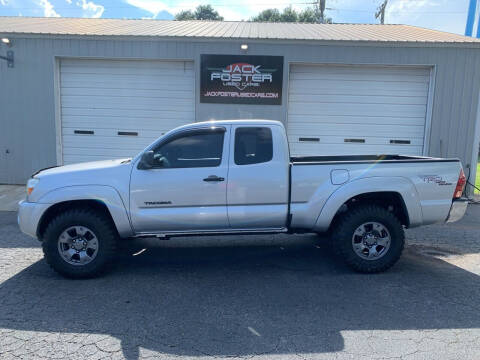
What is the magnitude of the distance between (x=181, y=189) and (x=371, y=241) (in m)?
2.44

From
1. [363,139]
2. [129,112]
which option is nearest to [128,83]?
[129,112]

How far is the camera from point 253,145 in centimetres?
505

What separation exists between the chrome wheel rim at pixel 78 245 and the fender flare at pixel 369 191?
2743mm

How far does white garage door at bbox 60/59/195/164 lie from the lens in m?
10.6

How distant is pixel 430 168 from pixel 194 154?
9.52 feet

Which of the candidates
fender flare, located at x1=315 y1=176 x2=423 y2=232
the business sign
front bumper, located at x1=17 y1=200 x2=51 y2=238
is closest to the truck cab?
fender flare, located at x1=315 y1=176 x2=423 y2=232

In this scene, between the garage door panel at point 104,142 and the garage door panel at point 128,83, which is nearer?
the garage door panel at point 128,83

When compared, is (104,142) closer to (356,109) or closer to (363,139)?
(356,109)

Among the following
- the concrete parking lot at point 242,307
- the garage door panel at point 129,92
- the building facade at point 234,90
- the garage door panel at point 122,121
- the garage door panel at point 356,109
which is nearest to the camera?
the concrete parking lot at point 242,307

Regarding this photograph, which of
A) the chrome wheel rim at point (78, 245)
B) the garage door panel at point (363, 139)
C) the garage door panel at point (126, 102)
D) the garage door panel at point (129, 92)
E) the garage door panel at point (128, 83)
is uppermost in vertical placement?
the garage door panel at point (128, 83)

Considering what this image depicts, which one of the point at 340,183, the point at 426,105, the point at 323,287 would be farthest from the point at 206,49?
the point at 323,287

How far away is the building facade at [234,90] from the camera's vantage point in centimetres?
1003

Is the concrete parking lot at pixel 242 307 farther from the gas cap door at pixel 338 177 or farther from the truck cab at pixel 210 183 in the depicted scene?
the gas cap door at pixel 338 177

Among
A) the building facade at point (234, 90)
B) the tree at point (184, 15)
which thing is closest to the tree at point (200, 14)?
the tree at point (184, 15)
